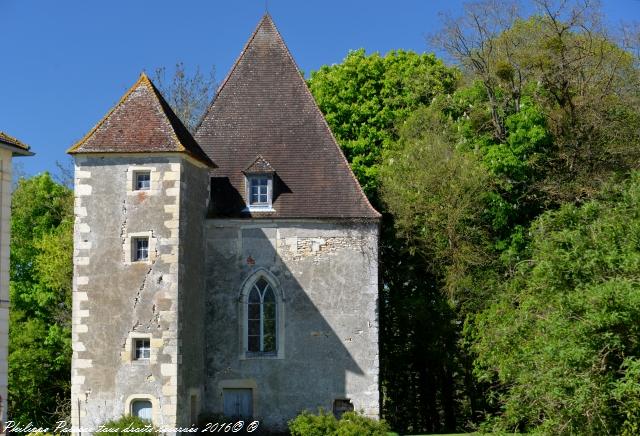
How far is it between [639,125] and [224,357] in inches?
540

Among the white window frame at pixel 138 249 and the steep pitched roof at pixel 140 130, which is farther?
the steep pitched roof at pixel 140 130

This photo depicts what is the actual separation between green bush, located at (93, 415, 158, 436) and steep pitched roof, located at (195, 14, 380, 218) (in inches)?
237

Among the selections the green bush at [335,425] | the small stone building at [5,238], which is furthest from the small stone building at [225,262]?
the small stone building at [5,238]

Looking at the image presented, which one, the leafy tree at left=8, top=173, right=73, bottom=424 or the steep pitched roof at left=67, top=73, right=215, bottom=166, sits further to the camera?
the leafy tree at left=8, top=173, right=73, bottom=424

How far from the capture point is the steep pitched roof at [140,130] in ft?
92.1

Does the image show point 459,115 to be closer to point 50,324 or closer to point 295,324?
point 295,324

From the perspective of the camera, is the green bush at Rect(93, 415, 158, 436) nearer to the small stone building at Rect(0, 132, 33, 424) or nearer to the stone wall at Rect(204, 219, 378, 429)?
the stone wall at Rect(204, 219, 378, 429)

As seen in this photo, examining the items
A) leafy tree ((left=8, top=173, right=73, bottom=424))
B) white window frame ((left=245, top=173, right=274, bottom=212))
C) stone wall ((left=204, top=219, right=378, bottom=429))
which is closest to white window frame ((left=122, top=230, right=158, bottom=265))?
stone wall ((left=204, top=219, right=378, bottom=429))

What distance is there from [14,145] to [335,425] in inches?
396

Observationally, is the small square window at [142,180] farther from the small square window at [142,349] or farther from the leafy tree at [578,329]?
the leafy tree at [578,329]

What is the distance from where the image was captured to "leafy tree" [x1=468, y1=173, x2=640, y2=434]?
21.5 metres

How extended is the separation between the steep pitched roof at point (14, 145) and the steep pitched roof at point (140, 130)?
486 cm

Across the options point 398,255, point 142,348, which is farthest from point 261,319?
point 398,255

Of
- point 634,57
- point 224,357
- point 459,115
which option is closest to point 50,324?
point 224,357
